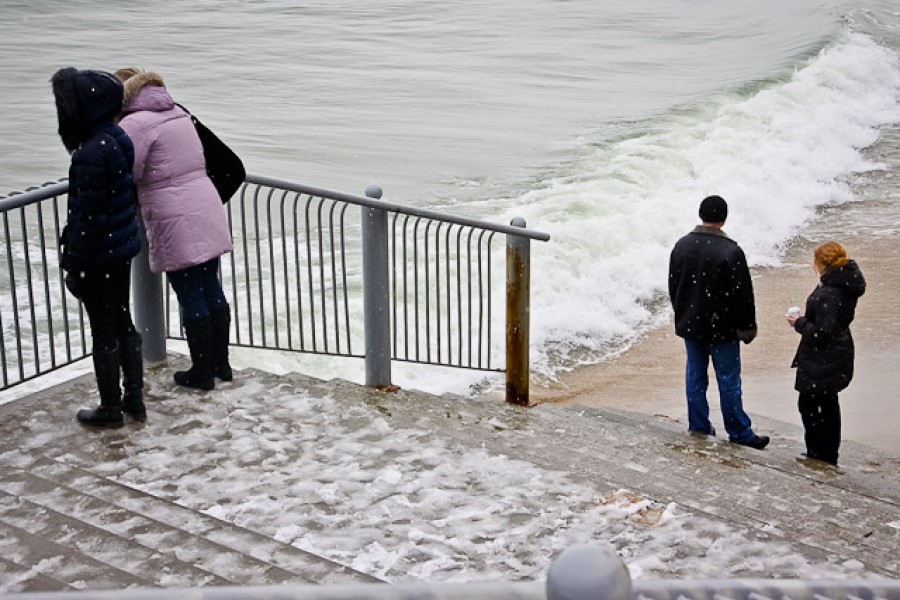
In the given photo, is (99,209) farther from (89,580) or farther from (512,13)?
(512,13)

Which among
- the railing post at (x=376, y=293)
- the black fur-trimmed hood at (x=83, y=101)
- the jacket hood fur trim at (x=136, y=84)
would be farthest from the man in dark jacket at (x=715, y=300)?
the black fur-trimmed hood at (x=83, y=101)

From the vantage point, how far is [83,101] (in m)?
5.80

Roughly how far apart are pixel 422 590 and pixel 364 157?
21285mm

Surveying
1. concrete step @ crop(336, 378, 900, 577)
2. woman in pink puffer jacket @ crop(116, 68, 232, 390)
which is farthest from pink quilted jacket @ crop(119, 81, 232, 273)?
concrete step @ crop(336, 378, 900, 577)

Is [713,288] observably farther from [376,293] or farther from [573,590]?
[573,590]

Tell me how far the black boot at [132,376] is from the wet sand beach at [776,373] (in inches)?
174

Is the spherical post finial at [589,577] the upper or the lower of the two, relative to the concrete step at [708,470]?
upper

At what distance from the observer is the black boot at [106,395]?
6.30m

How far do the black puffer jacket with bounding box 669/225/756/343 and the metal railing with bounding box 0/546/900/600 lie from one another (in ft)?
16.3

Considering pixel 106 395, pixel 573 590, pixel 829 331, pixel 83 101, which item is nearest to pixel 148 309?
pixel 106 395

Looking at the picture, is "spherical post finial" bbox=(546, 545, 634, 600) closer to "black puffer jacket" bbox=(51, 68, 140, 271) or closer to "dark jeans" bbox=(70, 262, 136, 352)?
"black puffer jacket" bbox=(51, 68, 140, 271)

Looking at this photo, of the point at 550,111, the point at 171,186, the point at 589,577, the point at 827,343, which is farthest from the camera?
the point at 550,111

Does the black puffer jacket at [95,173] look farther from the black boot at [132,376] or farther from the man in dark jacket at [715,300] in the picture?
the man in dark jacket at [715,300]

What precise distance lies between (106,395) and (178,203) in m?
1.10
